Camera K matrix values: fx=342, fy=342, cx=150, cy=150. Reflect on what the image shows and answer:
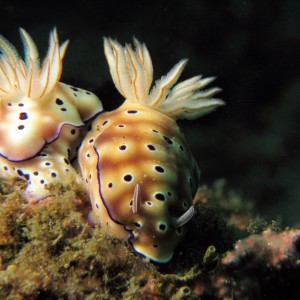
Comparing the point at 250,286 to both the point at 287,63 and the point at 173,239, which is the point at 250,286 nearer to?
the point at 173,239

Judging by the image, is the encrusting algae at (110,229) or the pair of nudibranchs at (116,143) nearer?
the encrusting algae at (110,229)

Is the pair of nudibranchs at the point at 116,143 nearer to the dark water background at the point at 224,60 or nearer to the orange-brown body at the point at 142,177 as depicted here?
the orange-brown body at the point at 142,177

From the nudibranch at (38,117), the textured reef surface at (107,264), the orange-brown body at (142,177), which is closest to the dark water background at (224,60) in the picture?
the nudibranch at (38,117)

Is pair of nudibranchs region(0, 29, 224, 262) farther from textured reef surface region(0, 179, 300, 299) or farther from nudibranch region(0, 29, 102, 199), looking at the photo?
textured reef surface region(0, 179, 300, 299)

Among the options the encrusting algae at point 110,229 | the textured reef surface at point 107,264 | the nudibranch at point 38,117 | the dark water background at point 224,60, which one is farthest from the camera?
the dark water background at point 224,60

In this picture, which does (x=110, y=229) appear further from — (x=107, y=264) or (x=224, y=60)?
(x=224, y=60)

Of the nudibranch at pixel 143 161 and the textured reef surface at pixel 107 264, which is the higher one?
the nudibranch at pixel 143 161
